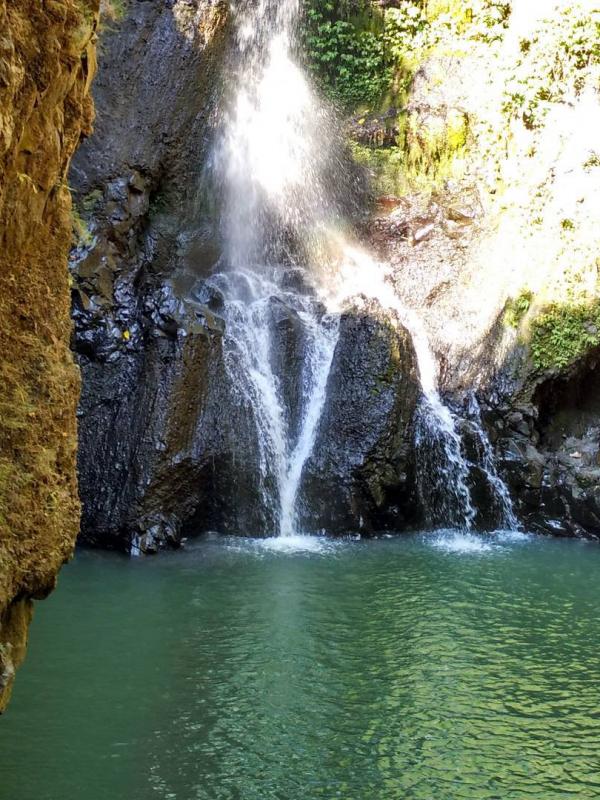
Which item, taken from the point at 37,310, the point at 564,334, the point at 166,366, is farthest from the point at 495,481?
the point at 37,310

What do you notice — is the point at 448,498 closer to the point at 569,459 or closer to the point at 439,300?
the point at 569,459

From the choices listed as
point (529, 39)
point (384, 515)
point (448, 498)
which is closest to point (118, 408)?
point (384, 515)

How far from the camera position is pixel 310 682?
598 cm

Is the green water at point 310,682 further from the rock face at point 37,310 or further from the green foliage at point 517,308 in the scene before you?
the green foliage at point 517,308

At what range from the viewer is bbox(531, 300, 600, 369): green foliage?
11.4 metres

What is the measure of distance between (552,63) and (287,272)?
215 inches

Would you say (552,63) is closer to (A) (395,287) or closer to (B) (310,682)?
(A) (395,287)

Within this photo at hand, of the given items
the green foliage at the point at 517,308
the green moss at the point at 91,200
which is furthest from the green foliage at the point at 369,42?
the green moss at the point at 91,200

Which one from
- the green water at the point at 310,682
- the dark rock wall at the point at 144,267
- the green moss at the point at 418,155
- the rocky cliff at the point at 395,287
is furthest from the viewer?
the green moss at the point at 418,155

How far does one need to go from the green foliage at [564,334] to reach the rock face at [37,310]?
28.5 feet

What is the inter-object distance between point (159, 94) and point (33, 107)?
9747 mm

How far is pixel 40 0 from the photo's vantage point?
11.1ft

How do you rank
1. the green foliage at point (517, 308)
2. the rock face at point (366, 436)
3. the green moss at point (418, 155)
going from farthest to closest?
the green moss at point (418, 155) → the green foliage at point (517, 308) → the rock face at point (366, 436)

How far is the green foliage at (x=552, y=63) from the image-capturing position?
13.0m
